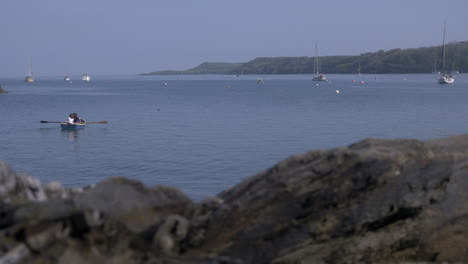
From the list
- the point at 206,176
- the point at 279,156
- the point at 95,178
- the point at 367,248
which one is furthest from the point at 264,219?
the point at 279,156

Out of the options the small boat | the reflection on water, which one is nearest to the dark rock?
the reflection on water

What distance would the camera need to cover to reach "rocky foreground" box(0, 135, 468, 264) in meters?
7.46

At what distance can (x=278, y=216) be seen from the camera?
27.8ft

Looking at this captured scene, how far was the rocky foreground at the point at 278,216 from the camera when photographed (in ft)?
24.5

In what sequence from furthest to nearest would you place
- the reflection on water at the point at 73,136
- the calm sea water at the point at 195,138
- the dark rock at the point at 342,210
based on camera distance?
1. the reflection on water at the point at 73,136
2. the calm sea water at the point at 195,138
3. the dark rock at the point at 342,210

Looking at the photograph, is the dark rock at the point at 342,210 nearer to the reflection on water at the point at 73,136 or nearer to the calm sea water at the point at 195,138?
the calm sea water at the point at 195,138

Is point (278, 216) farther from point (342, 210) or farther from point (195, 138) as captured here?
point (195, 138)

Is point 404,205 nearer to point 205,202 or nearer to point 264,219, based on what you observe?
point 264,219

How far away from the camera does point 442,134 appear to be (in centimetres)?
4503

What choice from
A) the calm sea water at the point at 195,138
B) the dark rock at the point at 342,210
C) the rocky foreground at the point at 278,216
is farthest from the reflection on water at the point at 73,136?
the dark rock at the point at 342,210

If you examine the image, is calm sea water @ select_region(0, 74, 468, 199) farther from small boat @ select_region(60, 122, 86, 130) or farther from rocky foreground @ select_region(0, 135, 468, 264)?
rocky foreground @ select_region(0, 135, 468, 264)

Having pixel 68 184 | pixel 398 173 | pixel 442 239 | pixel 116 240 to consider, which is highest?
pixel 398 173

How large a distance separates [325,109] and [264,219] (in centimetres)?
6474

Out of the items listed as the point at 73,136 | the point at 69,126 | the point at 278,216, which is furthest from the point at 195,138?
the point at 278,216
